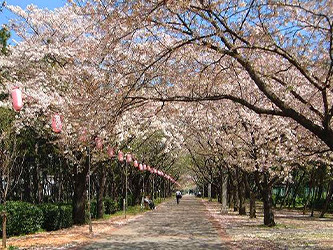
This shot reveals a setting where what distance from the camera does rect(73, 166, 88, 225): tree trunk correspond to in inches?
839

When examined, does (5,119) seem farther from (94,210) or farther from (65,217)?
(94,210)

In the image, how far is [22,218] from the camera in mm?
16516

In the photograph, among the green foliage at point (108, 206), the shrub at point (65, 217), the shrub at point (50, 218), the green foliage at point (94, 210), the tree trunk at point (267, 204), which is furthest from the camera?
the green foliage at point (108, 206)

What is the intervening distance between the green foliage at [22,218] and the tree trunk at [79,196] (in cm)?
351

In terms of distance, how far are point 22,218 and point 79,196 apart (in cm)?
494

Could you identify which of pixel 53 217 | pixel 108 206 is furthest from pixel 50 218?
pixel 108 206

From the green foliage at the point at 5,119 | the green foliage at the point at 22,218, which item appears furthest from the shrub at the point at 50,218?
the green foliage at the point at 5,119

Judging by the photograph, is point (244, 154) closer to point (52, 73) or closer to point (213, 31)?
point (52, 73)

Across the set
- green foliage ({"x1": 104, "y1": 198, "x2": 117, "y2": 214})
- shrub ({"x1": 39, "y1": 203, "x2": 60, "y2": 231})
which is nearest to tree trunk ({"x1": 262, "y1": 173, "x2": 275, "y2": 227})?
shrub ({"x1": 39, "y1": 203, "x2": 60, "y2": 231})

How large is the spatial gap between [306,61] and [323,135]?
5.95 ft

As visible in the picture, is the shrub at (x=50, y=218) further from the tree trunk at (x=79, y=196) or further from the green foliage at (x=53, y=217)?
the tree trunk at (x=79, y=196)

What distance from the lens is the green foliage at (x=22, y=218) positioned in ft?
52.3

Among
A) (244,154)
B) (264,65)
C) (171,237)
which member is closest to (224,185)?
(244,154)

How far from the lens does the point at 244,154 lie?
21172mm
